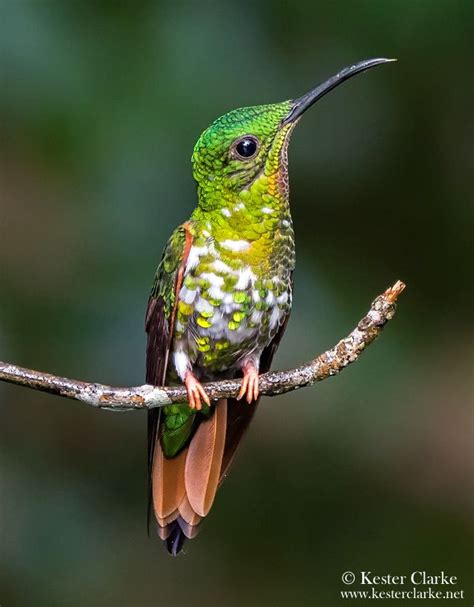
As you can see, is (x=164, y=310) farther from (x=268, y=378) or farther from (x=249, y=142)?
(x=249, y=142)

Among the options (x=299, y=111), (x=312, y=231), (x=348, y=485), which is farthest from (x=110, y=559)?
(x=299, y=111)

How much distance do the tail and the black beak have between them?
0.85 m

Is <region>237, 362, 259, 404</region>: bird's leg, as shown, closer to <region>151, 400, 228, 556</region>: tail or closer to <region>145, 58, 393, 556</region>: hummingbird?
<region>145, 58, 393, 556</region>: hummingbird

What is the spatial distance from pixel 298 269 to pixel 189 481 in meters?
1.65

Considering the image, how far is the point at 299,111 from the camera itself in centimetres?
215

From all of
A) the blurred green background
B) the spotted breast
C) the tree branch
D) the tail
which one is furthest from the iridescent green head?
the blurred green background

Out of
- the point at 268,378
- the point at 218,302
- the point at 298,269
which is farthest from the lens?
the point at 298,269

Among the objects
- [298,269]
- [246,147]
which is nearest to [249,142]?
[246,147]

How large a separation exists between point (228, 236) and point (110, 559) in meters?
2.44

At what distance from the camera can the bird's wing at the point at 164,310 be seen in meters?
2.42

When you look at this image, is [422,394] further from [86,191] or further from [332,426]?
[86,191]

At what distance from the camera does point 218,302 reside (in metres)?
2.44

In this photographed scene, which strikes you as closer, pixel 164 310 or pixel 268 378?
pixel 268 378

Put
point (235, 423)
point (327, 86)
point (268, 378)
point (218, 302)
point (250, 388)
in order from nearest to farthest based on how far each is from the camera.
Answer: point (327, 86) < point (268, 378) < point (250, 388) < point (218, 302) < point (235, 423)
